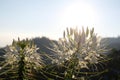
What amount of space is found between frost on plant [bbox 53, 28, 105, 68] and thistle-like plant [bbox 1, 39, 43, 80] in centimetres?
60

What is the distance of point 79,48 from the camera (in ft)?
21.9

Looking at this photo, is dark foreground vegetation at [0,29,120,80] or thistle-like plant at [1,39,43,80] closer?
dark foreground vegetation at [0,29,120,80]

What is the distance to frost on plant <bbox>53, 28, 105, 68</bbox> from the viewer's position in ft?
21.6

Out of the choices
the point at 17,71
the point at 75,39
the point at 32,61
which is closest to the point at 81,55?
the point at 75,39

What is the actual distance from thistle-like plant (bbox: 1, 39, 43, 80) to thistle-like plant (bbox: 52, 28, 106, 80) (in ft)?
1.95

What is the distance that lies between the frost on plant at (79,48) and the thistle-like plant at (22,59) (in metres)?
0.60

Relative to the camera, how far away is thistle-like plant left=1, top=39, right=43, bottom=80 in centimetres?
689

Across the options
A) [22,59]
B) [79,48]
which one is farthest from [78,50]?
[22,59]

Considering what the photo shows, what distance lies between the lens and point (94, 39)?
6.79 m

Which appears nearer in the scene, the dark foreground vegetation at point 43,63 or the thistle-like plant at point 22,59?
the dark foreground vegetation at point 43,63

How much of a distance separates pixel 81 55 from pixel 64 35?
1.83 feet

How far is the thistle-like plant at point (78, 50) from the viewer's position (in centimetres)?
657

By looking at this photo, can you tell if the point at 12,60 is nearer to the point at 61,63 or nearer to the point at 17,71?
the point at 17,71

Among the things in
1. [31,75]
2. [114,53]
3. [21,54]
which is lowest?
[31,75]
